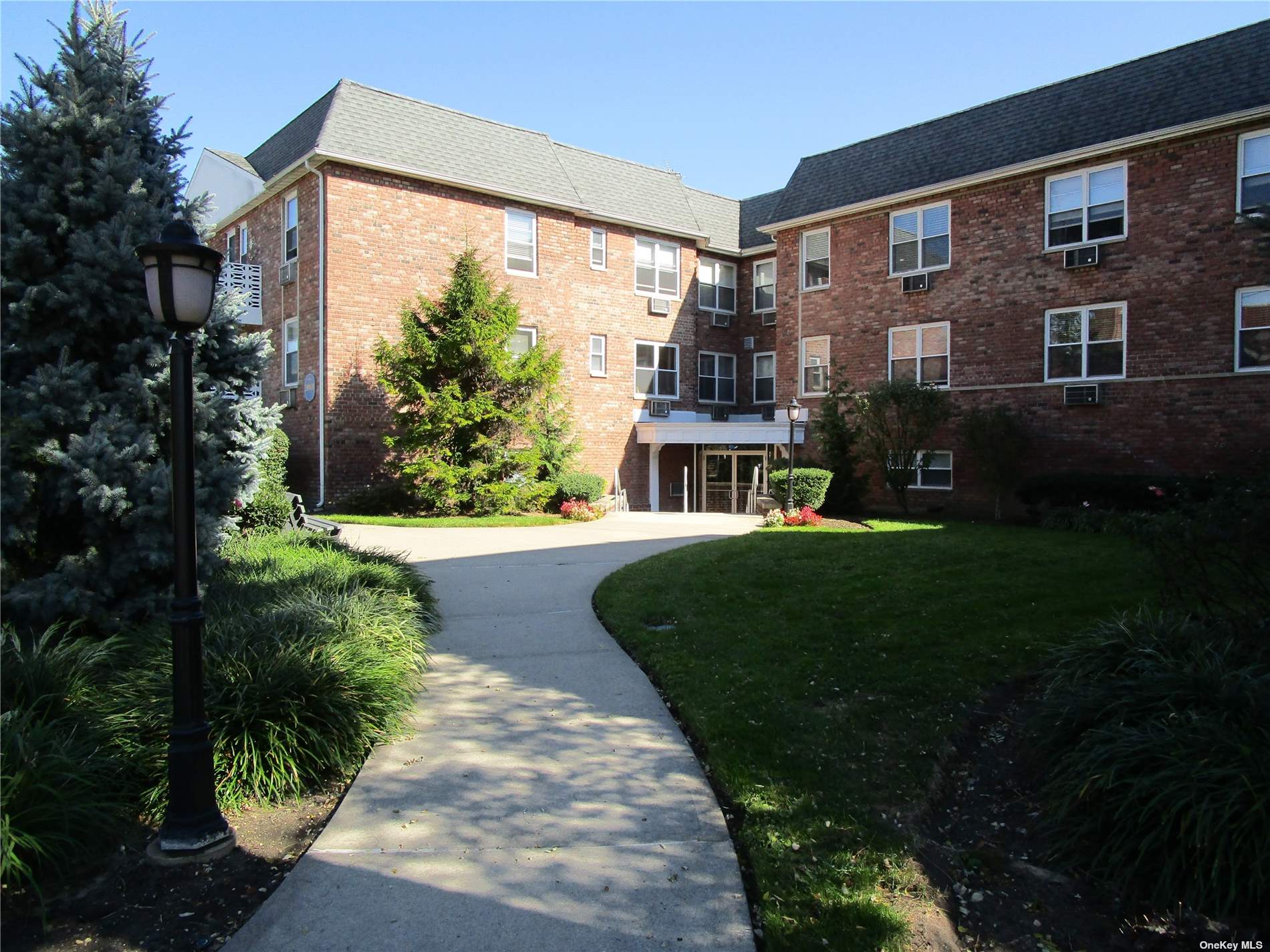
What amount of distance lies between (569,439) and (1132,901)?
62.7 ft

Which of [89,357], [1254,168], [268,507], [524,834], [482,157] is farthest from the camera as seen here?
[482,157]

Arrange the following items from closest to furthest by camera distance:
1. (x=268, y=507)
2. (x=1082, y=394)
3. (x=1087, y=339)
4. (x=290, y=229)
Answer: (x=268, y=507) → (x=1082, y=394) → (x=1087, y=339) → (x=290, y=229)

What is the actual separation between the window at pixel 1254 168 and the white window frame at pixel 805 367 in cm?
923

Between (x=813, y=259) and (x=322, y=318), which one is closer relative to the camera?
(x=322, y=318)

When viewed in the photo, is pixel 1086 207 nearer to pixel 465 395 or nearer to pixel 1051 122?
pixel 1051 122

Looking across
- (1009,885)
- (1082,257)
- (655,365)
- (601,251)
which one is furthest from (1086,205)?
(1009,885)

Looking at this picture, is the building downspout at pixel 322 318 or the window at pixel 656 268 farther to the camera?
the window at pixel 656 268

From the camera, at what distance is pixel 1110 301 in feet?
56.2

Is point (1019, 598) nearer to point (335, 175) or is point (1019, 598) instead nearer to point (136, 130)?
point (136, 130)

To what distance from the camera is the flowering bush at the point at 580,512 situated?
18906mm

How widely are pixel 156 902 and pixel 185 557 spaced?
4.72ft

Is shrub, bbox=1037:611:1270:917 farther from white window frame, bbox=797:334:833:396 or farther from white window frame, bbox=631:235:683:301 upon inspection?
white window frame, bbox=631:235:683:301

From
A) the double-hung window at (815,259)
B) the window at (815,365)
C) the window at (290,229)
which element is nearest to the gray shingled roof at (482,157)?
the window at (290,229)

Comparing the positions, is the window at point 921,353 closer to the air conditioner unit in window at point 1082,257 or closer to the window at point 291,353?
the air conditioner unit in window at point 1082,257
